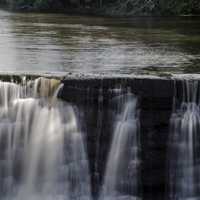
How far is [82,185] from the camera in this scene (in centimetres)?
891

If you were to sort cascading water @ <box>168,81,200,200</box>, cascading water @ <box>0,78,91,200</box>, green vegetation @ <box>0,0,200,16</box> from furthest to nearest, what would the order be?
green vegetation @ <box>0,0,200,16</box>
cascading water @ <box>0,78,91,200</box>
cascading water @ <box>168,81,200,200</box>

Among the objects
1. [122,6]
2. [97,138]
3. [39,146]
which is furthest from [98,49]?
[122,6]

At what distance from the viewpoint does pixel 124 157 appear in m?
8.81

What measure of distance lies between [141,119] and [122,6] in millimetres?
21649

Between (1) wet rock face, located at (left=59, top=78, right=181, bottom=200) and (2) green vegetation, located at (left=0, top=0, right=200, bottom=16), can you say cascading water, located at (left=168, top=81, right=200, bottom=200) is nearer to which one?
(1) wet rock face, located at (left=59, top=78, right=181, bottom=200)

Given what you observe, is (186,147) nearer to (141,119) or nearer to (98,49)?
(141,119)

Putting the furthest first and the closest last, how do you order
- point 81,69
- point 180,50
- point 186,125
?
point 180,50 < point 81,69 < point 186,125

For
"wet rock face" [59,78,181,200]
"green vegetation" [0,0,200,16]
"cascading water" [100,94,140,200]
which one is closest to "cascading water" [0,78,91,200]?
"wet rock face" [59,78,181,200]

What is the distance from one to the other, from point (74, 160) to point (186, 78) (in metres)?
2.28

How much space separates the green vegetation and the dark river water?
25.3 ft

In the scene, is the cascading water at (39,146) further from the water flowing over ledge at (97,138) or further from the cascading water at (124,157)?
the cascading water at (124,157)

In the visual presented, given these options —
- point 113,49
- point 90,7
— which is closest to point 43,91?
point 113,49

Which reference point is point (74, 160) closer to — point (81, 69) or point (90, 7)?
point (81, 69)

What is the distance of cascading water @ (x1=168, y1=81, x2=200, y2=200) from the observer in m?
8.67
